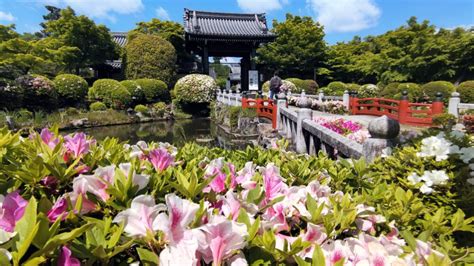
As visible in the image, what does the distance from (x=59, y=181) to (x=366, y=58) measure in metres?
28.8

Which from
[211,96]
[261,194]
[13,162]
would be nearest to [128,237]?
[261,194]

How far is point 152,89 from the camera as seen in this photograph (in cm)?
2055

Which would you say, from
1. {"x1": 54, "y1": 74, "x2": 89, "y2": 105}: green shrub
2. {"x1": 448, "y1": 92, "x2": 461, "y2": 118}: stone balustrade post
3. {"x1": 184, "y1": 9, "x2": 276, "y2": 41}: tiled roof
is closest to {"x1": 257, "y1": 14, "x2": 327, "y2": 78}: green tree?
{"x1": 184, "y1": 9, "x2": 276, "y2": 41}: tiled roof

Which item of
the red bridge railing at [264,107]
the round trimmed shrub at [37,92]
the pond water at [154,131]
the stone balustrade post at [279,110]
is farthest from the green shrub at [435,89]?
the round trimmed shrub at [37,92]

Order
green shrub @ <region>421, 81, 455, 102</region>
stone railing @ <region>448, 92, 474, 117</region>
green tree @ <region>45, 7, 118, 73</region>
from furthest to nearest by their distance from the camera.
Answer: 1. green tree @ <region>45, 7, 118, 73</region>
2. green shrub @ <region>421, 81, 455, 102</region>
3. stone railing @ <region>448, 92, 474, 117</region>

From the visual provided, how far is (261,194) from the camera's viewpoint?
3.67 ft

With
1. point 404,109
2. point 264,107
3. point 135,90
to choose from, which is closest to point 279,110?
point 264,107

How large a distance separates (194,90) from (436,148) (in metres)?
19.2

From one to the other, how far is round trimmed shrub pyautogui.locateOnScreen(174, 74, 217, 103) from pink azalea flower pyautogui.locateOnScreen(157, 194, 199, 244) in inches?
779

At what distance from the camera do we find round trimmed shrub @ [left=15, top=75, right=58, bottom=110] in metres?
16.2

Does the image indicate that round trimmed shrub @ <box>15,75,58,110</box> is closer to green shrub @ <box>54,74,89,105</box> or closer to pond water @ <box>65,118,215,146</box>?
green shrub @ <box>54,74,89,105</box>

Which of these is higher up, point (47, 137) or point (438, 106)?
point (47, 137)

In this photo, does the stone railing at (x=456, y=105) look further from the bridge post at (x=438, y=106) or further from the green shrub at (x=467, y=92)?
the green shrub at (x=467, y=92)

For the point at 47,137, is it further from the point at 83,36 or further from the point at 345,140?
the point at 83,36
